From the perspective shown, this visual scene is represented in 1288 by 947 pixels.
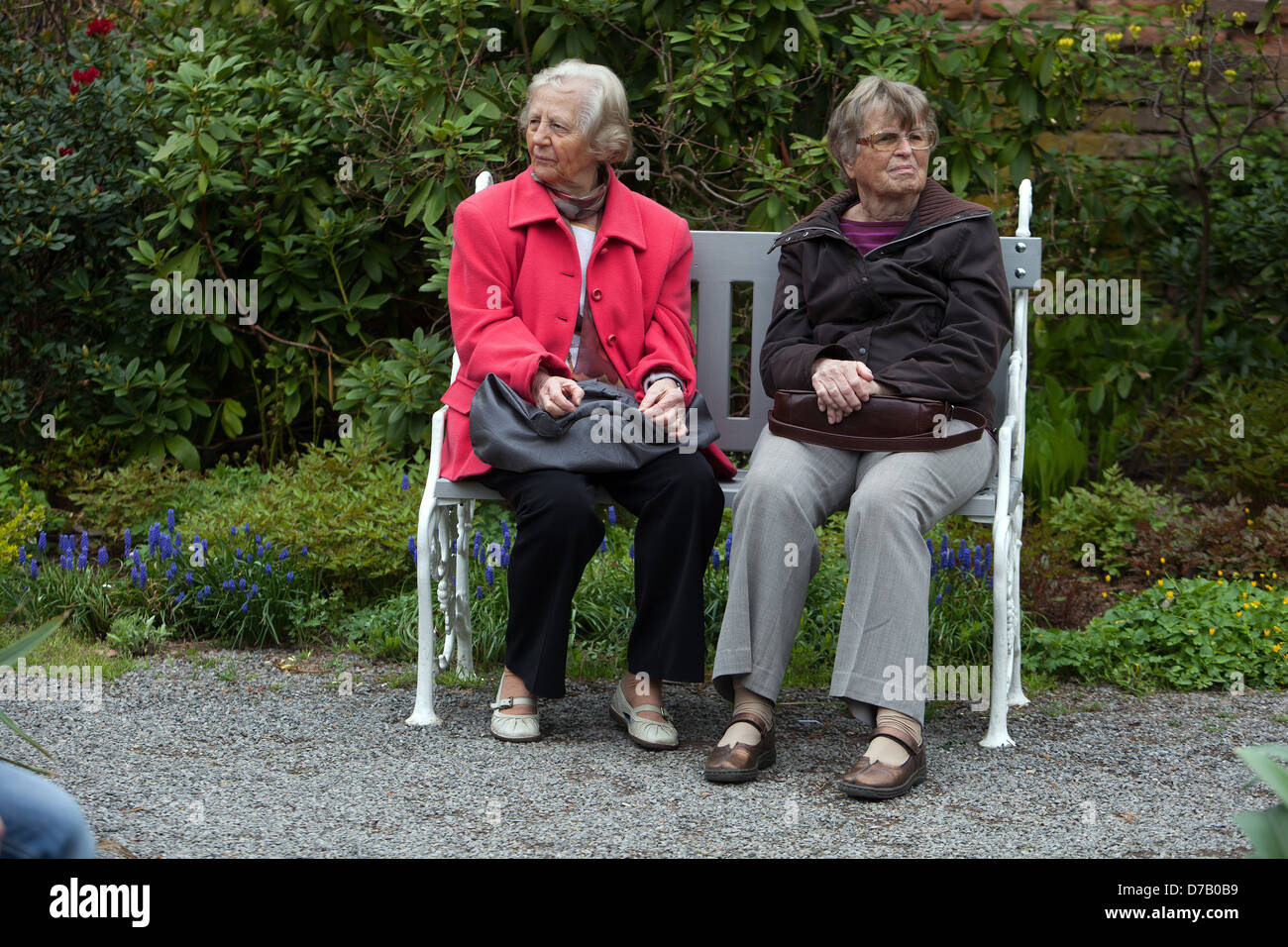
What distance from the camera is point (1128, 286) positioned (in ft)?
19.6

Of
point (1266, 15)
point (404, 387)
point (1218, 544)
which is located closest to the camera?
point (1218, 544)

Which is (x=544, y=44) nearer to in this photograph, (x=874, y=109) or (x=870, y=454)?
(x=874, y=109)

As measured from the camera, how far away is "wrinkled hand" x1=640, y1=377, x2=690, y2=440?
358 centimetres

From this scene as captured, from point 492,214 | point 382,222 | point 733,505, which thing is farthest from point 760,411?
point 382,222

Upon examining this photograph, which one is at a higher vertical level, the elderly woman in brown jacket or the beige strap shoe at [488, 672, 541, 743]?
the elderly woman in brown jacket

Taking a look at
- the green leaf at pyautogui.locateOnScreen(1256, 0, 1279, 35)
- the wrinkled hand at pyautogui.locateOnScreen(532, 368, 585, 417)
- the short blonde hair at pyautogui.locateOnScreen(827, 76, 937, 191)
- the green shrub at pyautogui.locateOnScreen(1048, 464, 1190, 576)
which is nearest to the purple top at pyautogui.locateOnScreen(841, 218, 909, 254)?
the short blonde hair at pyautogui.locateOnScreen(827, 76, 937, 191)

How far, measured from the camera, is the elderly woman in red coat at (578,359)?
138 inches

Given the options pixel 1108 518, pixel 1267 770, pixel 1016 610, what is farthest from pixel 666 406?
pixel 1108 518

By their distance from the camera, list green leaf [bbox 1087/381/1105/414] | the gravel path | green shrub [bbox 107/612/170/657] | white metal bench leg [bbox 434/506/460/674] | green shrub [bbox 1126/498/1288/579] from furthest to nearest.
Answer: green leaf [bbox 1087/381/1105/414], green shrub [bbox 1126/498/1288/579], green shrub [bbox 107/612/170/657], white metal bench leg [bbox 434/506/460/674], the gravel path

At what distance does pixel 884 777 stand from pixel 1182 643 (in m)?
1.43

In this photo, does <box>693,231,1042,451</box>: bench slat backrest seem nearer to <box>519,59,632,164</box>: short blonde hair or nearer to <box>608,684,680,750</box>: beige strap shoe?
A: <box>519,59,632,164</box>: short blonde hair

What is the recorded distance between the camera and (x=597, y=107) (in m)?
3.67

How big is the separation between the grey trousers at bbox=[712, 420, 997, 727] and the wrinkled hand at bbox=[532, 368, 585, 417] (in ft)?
1.56

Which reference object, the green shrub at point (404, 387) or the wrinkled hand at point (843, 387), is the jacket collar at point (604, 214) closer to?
the wrinkled hand at point (843, 387)
